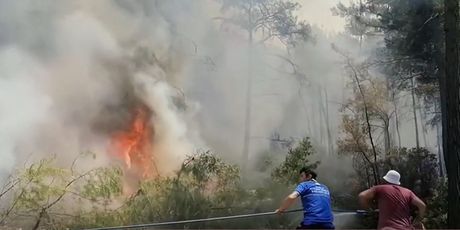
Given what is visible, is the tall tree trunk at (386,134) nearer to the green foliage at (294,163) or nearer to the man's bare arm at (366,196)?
the green foliage at (294,163)

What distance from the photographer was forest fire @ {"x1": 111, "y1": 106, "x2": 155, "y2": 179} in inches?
428

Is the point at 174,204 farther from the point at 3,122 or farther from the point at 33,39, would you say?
the point at 33,39

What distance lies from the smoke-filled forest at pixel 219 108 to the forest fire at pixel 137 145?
0.10ft

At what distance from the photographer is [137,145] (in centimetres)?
1123

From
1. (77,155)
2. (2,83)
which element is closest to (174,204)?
(77,155)

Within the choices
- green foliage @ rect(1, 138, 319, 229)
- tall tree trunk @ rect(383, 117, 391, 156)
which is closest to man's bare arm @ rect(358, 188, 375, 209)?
green foliage @ rect(1, 138, 319, 229)

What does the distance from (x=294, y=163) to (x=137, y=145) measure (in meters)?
3.83

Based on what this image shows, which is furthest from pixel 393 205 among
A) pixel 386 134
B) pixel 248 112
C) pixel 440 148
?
pixel 440 148

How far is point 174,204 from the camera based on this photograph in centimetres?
1056

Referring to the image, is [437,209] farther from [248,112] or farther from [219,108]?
[219,108]

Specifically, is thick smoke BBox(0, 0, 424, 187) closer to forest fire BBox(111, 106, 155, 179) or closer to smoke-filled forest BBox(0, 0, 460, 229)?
smoke-filled forest BBox(0, 0, 460, 229)

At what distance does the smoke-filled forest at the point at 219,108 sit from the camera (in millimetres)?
9828

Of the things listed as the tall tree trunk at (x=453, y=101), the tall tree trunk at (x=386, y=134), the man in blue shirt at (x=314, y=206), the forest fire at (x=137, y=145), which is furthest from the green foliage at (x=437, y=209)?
the man in blue shirt at (x=314, y=206)

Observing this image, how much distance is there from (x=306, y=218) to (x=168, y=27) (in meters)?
7.91
